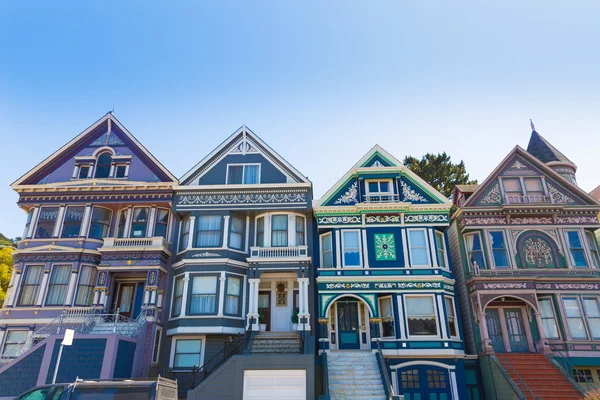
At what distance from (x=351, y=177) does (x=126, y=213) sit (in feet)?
43.2

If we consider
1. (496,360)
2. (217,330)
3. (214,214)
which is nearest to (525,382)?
(496,360)

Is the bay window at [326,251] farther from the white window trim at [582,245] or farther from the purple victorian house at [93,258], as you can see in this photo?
the white window trim at [582,245]

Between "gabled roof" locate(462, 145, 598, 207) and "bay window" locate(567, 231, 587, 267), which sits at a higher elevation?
"gabled roof" locate(462, 145, 598, 207)

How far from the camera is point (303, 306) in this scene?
20.7m

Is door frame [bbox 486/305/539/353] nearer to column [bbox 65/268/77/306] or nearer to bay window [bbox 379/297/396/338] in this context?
bay window [bbox 379/297/396/338]

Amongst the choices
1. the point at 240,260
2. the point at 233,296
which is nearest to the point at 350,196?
the point at 240,260

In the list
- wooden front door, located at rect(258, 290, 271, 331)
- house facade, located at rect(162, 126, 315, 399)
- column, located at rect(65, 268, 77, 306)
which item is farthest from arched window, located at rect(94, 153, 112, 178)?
wooden front door, located at rect(258, 290, 271, 331)

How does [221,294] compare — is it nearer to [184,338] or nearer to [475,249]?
[184,338]

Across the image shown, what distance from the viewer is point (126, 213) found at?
80.0ft

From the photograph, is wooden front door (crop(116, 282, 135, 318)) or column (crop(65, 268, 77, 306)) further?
wooden front door (crop(116, 282, 135, 318))

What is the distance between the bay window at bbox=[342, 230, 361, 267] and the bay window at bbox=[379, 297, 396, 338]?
2.32 metres

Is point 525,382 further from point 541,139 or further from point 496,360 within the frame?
point 541,139

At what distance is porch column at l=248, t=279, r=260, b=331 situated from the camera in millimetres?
20606

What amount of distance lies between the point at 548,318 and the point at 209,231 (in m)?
18.5
